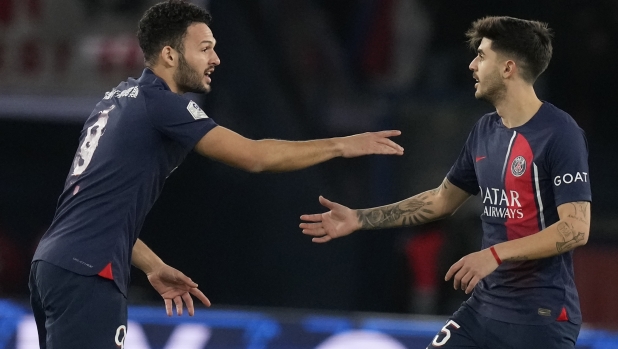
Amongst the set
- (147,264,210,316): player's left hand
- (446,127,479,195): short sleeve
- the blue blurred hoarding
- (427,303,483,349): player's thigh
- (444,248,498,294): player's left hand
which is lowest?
the blue blurred hoarding

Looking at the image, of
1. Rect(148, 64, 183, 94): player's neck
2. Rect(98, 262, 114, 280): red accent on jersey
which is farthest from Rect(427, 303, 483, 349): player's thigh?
Rect(148, 64, 183, 94): player's neck

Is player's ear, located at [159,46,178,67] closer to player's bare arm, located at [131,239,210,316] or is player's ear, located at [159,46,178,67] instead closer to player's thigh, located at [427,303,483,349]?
player's bare arm, located at [131,239,210,316]

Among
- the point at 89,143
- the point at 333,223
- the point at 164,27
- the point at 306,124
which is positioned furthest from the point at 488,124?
the point at 306,124

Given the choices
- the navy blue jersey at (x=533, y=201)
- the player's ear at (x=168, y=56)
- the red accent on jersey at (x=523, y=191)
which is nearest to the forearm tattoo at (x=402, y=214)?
the navy blue jersey at (x=533, y=201)

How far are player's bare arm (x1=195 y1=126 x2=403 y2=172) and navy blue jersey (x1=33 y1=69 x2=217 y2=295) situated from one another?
8cm

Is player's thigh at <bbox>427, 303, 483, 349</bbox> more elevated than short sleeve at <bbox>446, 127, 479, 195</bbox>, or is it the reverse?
short sleeve at <bbox>446, 127, 479, 195</bbox>

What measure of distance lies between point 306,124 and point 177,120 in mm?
5647

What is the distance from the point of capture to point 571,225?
4.23 meters

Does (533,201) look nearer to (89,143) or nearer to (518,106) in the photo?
(518,106)

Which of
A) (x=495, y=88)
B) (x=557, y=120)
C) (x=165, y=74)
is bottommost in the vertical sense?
(x=557, y=120)

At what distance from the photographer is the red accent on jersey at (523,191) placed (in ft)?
14.6

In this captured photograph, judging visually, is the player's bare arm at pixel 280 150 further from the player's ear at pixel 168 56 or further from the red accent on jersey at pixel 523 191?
the red accent on jersey at pixel 523 191

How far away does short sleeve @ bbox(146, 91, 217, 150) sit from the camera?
4.21 metres

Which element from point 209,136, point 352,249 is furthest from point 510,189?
point 352,249
